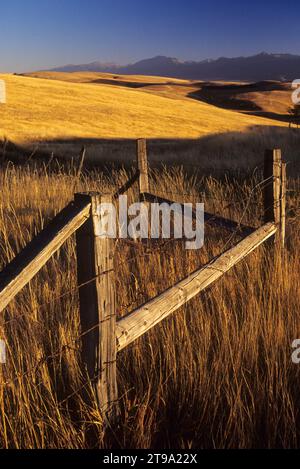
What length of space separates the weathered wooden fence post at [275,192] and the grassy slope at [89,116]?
1588 centimetres

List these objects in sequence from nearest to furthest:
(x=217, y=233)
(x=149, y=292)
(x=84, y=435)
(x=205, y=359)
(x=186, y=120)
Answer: (x=84, y=435) → (x=205, y=359) → (x=149, y=292) → (x=217, y=233) → (x=186, y=120)

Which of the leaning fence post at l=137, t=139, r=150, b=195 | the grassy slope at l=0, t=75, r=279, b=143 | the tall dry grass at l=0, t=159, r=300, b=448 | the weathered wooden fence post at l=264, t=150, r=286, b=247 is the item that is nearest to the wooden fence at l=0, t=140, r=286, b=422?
the tall dry grass at l=0, t=159, r=300, b=448

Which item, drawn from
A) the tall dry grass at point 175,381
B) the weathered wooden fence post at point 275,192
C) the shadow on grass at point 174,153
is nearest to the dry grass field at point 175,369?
the tall dry grass at point 175,381

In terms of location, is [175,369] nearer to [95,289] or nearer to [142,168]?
[95,289]

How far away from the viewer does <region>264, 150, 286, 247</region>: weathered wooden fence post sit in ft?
14.8

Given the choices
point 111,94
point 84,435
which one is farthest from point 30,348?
point 111,94

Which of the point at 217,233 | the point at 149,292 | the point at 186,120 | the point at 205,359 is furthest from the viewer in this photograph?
the point at 186,120

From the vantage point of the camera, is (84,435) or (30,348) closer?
(84,435)

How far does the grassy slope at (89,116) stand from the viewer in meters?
24.0

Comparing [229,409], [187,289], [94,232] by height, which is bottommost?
[229,409]

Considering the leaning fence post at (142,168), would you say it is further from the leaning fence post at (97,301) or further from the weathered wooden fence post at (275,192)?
the leaning fence post at (97,301)

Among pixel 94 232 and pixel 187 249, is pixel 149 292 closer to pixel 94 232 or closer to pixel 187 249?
pixel 187 249

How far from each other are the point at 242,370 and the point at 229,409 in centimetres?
29

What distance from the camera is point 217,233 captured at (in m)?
5.84
